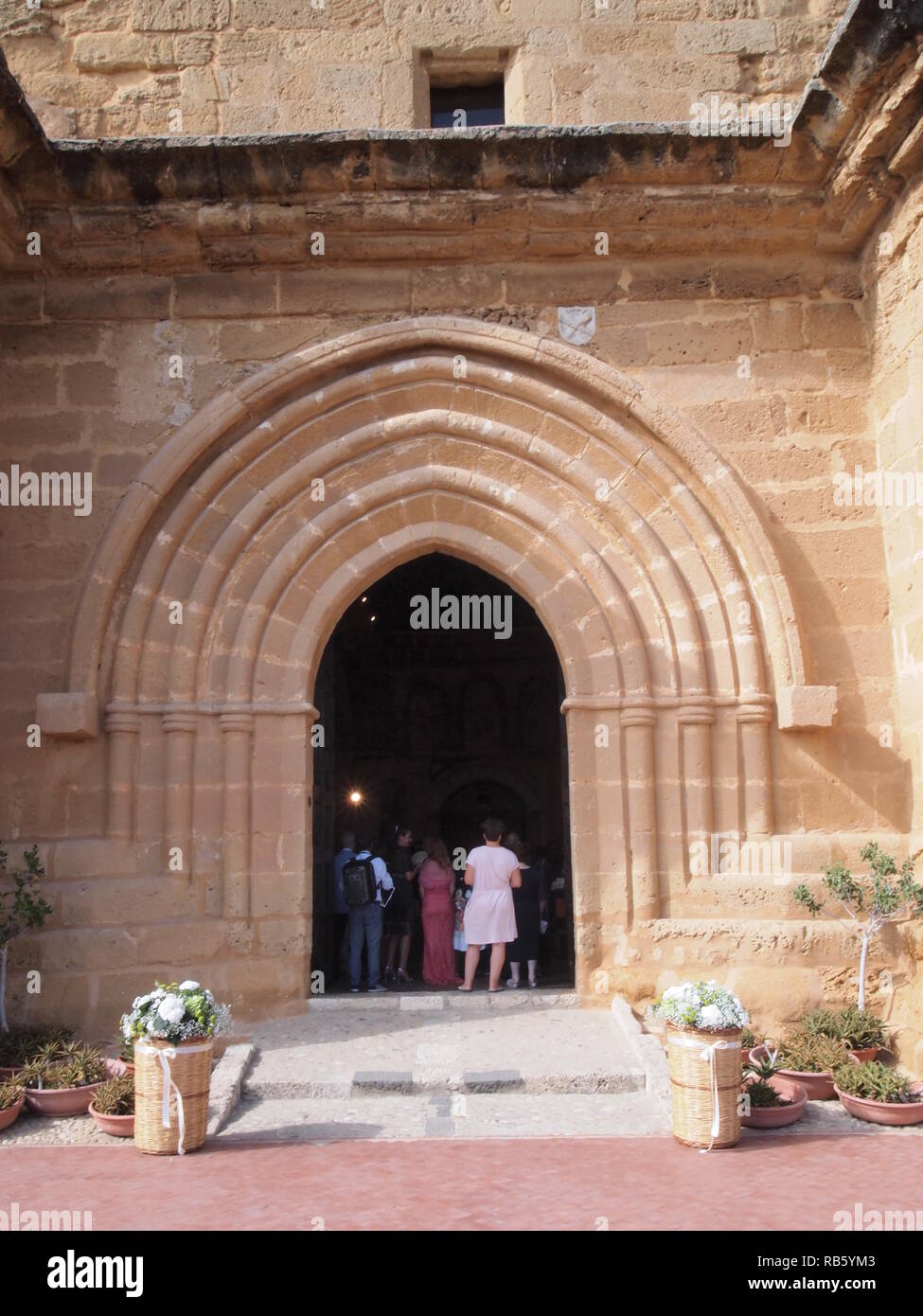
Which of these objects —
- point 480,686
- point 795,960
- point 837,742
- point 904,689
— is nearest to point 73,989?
point 795,960

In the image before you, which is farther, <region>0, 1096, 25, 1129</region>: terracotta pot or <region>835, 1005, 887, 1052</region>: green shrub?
<region>835, 1005, 887, 1052</region>: green shrub

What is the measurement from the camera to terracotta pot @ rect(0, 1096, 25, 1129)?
5.63 m

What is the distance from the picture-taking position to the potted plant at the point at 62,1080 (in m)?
5.89

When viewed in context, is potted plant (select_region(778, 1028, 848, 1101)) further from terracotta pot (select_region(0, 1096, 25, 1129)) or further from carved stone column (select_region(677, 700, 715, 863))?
terracotta pot (select_region(0, 1096, 25, 1129))

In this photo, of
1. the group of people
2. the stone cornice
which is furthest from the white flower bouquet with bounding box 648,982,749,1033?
the stone cornice

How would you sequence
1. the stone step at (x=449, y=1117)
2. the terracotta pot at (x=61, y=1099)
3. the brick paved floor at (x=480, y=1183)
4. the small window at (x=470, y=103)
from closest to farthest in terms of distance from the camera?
1. the brick paved floor at (x=480, y=1183)
2. the stone step at (x=449, y=1117)
3. the terracotta pot at (x=61, y=1099)
4. the small window at (x=470, y=103)

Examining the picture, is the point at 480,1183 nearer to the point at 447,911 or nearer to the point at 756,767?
the point at 756,767

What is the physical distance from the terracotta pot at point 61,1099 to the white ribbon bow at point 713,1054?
2939mm

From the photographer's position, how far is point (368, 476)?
7.86m

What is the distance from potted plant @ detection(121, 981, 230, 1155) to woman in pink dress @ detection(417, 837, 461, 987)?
393cm

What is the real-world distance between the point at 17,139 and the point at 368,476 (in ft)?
9.49

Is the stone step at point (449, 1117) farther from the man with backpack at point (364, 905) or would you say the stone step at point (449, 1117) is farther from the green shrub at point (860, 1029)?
the man with backpack at point (364, 905)

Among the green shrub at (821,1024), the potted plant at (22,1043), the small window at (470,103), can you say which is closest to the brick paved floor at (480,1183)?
the potted plant at (22,1043)
